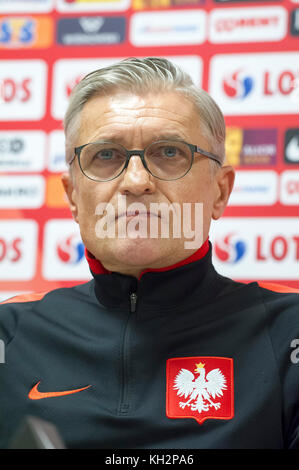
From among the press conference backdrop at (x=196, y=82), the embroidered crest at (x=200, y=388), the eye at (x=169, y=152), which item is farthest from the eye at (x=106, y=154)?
the press conference backdrop at (x=196, y=82)

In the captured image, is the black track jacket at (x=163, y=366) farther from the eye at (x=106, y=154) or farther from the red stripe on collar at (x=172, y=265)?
the eye at (x=106, y=154)

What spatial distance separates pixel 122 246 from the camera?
1118 mm

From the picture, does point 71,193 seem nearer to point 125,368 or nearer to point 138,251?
point 138,251

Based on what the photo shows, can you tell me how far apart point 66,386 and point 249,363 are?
0.39 m

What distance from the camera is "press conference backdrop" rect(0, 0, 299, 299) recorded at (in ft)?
5.39

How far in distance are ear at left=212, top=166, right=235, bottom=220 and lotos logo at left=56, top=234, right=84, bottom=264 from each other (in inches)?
23.0

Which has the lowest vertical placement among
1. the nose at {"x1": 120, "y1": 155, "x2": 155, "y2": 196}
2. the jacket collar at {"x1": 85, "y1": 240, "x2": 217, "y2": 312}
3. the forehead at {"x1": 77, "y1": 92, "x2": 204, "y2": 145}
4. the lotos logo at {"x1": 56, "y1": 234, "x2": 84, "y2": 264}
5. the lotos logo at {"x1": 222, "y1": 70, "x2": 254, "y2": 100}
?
the lotos logo at {"x1": 56, "y1": 234, "x2": 84, "y2": 264}

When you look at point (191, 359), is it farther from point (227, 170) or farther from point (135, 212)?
point (227, 170)

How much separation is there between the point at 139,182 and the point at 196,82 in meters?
0.74

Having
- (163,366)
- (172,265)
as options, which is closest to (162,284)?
(172,265)

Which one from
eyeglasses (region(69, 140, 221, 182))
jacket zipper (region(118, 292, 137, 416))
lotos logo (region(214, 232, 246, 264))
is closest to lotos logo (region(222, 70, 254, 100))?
lotos logo (region(214, 232, 246, 264))

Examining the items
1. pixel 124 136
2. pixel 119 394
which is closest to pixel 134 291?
pixel 119 394

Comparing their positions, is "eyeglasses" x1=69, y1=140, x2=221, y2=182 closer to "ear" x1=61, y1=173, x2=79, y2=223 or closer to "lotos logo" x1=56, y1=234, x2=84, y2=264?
"ear" x1=61, y1=173, x2=79, y2=223
